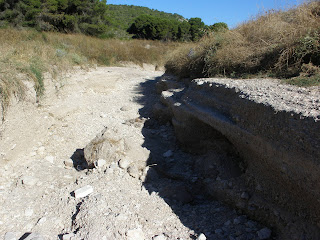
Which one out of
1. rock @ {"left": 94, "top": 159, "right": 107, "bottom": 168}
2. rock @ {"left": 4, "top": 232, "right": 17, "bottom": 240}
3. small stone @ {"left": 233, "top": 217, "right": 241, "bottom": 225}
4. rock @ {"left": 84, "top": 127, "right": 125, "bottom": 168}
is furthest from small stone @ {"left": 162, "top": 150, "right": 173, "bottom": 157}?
rock @ {"left": 4, "top": 232, "right": 17, "bottom": 240}

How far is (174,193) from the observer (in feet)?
10.9

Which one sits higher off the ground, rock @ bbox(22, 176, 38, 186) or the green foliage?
the green foliage

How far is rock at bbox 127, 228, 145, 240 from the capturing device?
2639 mm

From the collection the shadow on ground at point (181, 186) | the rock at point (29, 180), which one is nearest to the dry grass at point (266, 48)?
the shadow on ground at point (181, 186)

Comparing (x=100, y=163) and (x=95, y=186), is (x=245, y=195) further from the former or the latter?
(x=100, y=163)

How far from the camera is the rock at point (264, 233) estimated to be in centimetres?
256

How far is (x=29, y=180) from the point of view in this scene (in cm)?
371

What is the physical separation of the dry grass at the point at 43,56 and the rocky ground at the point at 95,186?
0.35 m

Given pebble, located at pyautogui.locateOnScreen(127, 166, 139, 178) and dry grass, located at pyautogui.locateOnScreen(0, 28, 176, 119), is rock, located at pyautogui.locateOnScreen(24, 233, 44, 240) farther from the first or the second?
dry grass, located at pyautogui.locateOnScreen(0, 28, 176, 119)

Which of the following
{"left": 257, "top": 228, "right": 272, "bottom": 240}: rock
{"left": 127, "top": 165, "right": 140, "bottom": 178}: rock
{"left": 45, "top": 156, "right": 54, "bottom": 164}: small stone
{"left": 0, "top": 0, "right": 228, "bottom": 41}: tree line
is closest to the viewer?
{"left": 257, "top": 228, "right": 272, "bottom": 240}: rock

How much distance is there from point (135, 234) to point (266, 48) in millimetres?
3539

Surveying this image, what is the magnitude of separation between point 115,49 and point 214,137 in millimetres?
8504

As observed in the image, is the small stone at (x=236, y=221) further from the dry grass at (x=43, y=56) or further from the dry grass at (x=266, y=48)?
the dry grass at (x=43, y=56)

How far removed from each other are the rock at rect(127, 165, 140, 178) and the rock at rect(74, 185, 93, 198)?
53 centimetres
